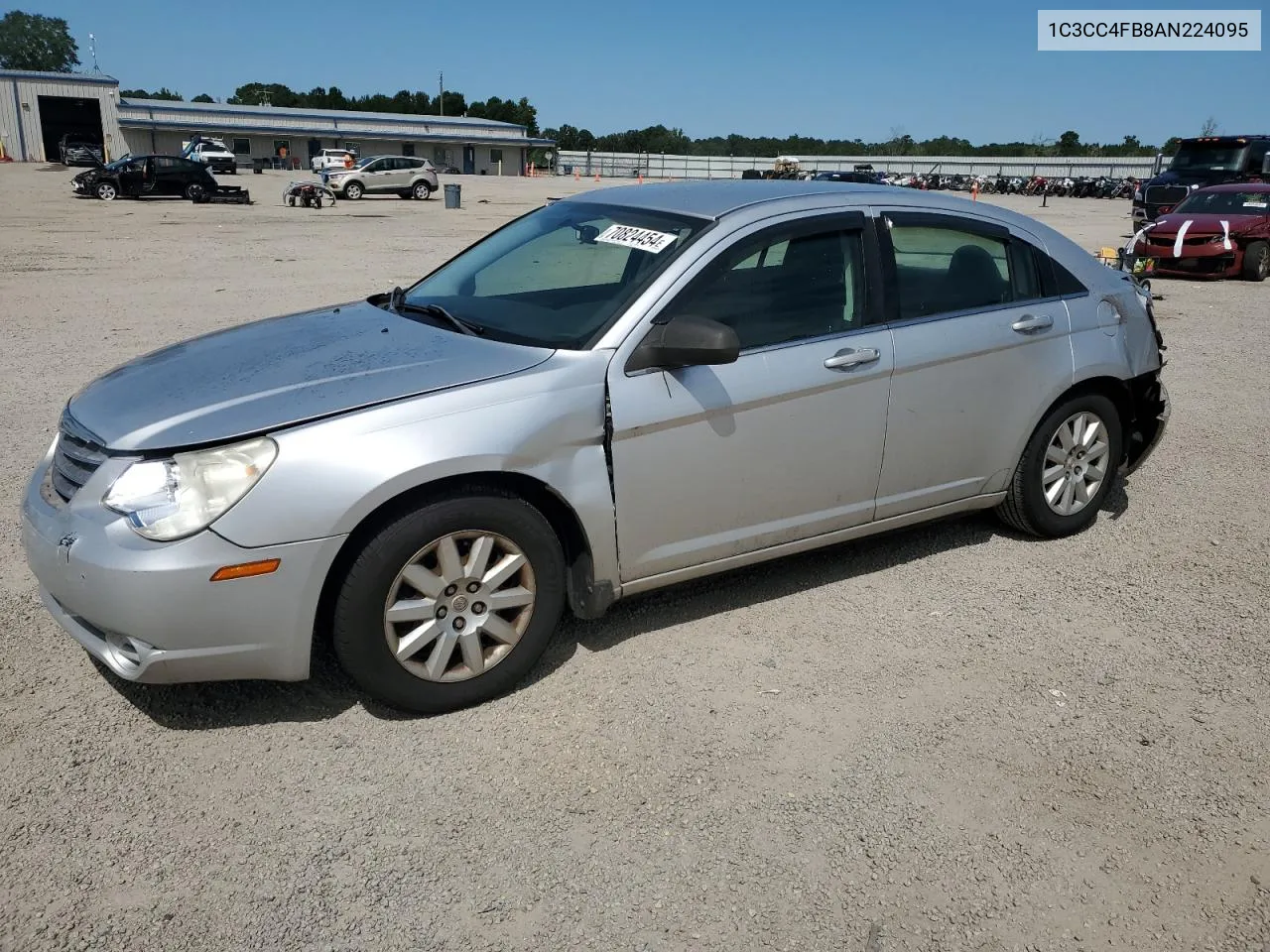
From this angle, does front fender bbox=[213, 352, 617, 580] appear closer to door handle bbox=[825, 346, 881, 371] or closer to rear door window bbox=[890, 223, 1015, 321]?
door handle bbox=[825, 346, 881, 371]

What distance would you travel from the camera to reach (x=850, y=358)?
393 centimetres

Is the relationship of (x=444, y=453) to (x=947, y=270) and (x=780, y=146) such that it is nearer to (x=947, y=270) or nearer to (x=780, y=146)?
(x=947, y=270)

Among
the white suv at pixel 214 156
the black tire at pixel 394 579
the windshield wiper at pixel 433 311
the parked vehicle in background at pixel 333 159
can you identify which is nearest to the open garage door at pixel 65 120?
the white suv at pixel 214 156

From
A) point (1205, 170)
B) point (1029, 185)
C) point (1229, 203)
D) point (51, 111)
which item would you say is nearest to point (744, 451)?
point (1229, 203)

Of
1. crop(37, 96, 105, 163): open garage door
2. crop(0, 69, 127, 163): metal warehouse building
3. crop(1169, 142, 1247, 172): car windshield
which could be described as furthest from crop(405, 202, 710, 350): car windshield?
crop(37, 96, 105, 163): open garage door

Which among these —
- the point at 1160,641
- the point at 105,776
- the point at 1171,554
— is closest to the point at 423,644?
the point at 105,776

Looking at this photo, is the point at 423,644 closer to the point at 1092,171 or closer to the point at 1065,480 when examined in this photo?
the point at 1065,480

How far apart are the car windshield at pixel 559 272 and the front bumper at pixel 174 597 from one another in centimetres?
121

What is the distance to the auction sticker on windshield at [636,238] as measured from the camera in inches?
151

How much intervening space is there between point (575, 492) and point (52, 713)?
75.1 inches

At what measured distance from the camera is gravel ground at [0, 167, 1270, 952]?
2.52m

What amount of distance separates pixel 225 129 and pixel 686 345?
76406mm

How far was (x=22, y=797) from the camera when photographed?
114 inches

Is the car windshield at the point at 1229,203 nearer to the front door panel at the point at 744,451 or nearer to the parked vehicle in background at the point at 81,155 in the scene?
the front door panel at the point at 744,451
